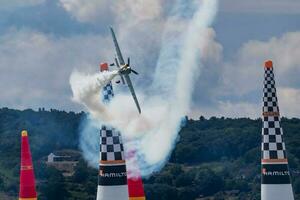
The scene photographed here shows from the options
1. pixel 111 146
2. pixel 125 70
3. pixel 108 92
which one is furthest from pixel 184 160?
pixel 111 146

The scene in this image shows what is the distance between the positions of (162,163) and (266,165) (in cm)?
502

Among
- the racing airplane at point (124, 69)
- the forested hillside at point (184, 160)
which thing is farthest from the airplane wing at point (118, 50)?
the forested hillside at point (184, 160)

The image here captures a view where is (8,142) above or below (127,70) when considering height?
above

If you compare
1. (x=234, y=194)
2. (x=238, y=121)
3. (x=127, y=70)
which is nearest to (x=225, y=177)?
(x=234, y=194)

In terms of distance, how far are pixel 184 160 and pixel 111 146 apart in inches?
2719

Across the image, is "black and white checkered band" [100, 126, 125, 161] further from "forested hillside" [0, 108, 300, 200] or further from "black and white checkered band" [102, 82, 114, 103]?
"forested hillside" [0, 108, 300, 200]

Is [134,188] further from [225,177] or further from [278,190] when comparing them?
[225,177]

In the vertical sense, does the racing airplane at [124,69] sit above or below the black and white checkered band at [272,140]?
above

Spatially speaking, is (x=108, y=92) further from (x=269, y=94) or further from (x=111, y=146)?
(x=269, y=94)

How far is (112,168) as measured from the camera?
36.9 m

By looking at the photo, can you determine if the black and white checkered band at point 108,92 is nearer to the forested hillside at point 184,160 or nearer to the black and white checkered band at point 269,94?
the black and white checkered band at point 269,94

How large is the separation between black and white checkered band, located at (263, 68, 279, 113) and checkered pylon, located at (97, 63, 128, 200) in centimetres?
437

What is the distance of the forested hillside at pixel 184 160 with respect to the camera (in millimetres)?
83938

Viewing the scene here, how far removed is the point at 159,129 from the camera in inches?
1630
